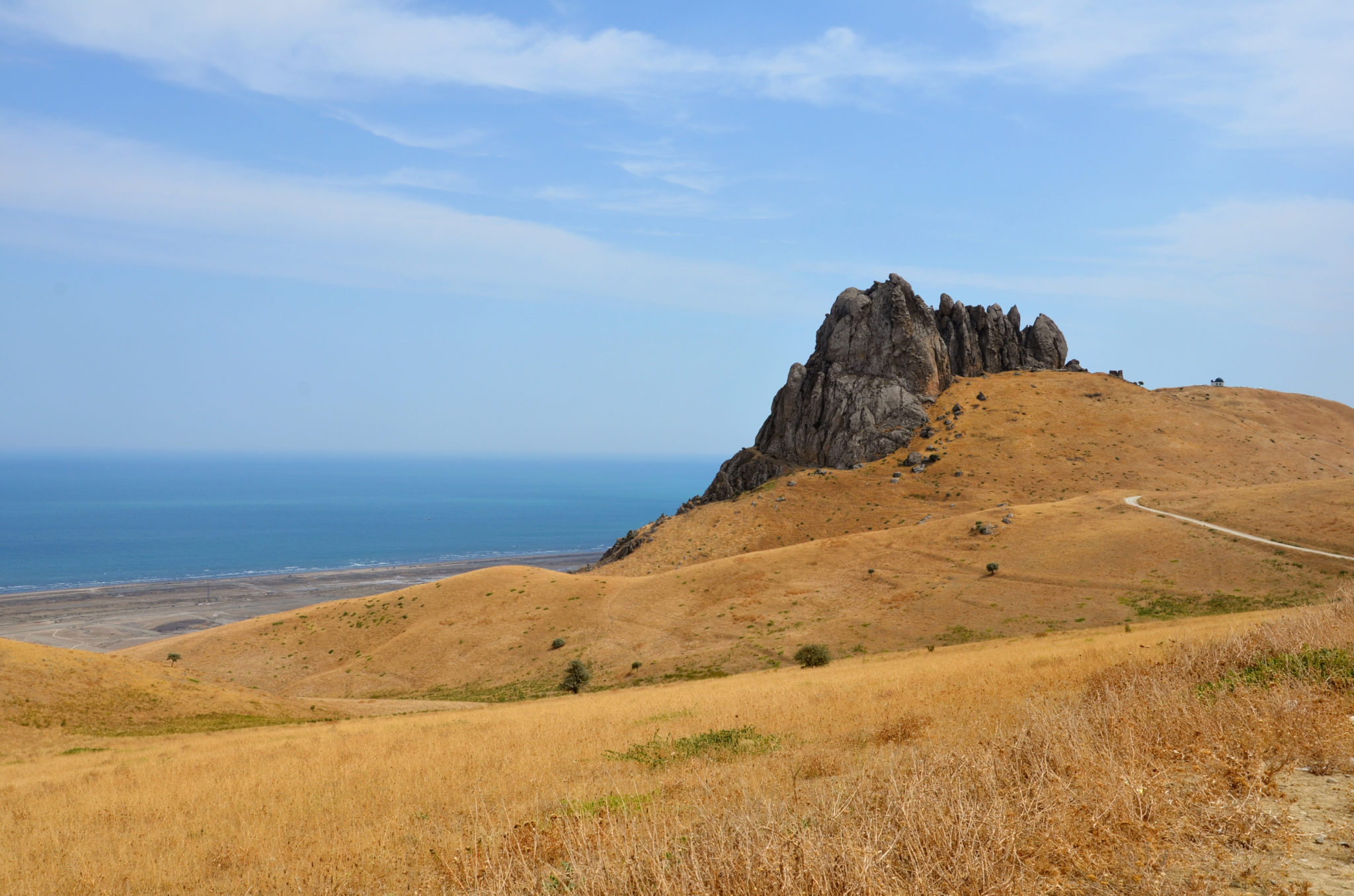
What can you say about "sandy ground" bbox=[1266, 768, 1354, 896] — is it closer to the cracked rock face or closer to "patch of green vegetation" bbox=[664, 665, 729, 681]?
"patch of green vegetation" bbox=[664, 665, 729, 681]

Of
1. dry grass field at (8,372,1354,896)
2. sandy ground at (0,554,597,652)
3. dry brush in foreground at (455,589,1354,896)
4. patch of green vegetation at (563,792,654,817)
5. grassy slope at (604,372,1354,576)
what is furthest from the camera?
sandy ground at (0,554,597,652)

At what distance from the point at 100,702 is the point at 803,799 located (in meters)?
31.7

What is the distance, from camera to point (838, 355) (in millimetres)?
94875

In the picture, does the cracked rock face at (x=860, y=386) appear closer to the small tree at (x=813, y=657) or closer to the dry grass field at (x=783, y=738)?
the dry grass field at (x=783, y=738)

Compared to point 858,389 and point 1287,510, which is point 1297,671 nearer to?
point 1287,510

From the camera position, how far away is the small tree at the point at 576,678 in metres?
42.6

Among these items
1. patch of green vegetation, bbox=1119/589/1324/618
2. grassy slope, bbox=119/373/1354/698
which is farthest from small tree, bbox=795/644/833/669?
patch of green vegetation, bbox=1119/589/1324/618

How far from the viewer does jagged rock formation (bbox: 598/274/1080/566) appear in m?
90.1

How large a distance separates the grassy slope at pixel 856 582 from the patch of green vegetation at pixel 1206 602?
158 millimetres

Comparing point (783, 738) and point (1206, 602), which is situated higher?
point (783, 738)

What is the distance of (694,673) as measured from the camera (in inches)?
1655

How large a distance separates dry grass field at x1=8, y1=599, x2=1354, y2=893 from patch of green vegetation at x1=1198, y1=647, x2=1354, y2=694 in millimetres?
46

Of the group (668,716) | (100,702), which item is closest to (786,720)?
(668,716)

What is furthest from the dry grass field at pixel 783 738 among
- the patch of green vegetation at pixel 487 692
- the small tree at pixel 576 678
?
the small tree at pixel 576 678
